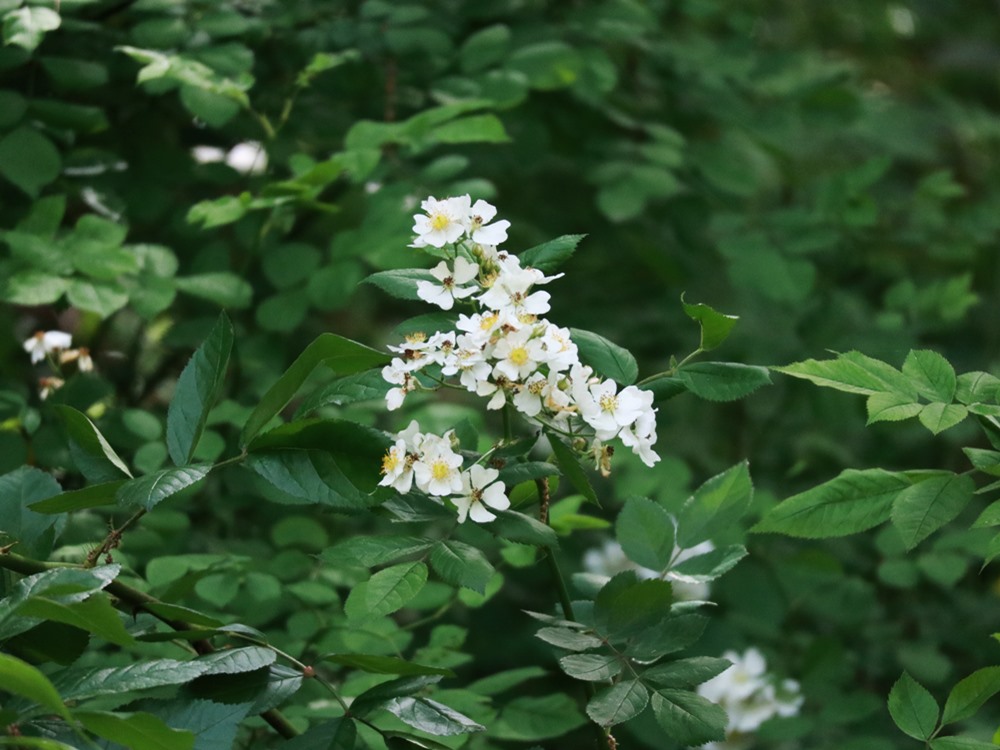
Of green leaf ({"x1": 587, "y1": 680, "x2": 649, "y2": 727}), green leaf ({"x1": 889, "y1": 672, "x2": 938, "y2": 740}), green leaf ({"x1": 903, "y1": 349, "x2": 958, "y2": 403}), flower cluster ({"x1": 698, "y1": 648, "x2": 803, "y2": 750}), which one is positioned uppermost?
green leaf ({"x1": 903, "y1": 349, "x2": 958, "y2": 403})

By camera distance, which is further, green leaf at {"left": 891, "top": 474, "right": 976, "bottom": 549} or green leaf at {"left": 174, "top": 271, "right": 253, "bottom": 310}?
green leaf at {"left": 174, "top": 271, "right": 253, "bottom": 310}

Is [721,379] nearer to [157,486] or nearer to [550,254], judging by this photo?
[550,254]

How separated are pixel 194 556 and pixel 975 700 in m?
0.77

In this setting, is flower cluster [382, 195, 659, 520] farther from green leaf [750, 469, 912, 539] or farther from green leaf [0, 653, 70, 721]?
green leaf [0, 653, 70, 721]

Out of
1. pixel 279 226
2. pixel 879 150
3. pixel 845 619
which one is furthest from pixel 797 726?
pixel 879 150

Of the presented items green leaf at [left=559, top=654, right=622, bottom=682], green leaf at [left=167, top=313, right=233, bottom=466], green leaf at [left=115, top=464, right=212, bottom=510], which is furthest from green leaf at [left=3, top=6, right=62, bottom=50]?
green leaf at [left=559, top=654, right=622, bottom=682]

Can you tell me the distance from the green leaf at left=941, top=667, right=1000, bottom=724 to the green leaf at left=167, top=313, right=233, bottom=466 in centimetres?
62

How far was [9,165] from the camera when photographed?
1.39 meters

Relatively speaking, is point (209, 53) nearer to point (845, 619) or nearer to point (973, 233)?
point (845, 619)

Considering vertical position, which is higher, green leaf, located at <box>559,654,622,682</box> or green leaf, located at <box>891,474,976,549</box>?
green leaf, located at <box>891,474,976,549</box>

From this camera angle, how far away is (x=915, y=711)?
93cm

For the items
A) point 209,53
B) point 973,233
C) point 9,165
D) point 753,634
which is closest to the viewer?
point 9,165

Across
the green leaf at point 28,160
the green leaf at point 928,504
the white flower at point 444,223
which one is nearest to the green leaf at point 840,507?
the green leaf at point 928,504

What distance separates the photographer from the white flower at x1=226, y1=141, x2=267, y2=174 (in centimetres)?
172
